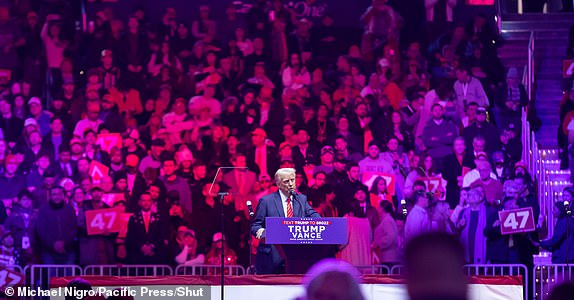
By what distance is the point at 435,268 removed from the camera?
2.43 meters

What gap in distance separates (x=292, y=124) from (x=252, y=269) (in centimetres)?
398

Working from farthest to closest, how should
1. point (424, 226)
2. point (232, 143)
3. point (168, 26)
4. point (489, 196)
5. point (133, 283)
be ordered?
point (168, 26), point (232, 143), point (489, 196), point (424, 226), point (133, 283)

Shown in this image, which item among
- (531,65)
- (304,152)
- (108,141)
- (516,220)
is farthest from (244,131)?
(531,65)

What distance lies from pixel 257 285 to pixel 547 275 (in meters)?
3.98

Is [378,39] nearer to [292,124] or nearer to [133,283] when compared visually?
[292,124]

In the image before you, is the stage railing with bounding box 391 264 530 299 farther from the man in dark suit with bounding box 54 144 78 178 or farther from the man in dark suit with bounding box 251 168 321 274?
the man in dark suit with bounding box 54 144 78 178

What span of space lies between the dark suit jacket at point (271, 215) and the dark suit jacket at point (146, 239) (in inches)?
121

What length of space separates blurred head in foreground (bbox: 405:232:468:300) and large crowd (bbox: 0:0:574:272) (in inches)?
373

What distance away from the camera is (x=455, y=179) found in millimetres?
14219

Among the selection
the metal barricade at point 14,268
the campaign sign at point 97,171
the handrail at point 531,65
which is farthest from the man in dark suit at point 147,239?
the handrail at point 531,65

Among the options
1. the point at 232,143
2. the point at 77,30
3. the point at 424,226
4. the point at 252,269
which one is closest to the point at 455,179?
the point at 424,226

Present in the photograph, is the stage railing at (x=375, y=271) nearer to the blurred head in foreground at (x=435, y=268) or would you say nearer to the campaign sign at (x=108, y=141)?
the campaign sign at (x=108, y=141)

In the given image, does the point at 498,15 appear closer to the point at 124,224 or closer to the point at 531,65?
the point at 531,65

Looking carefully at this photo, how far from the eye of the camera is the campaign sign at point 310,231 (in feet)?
30.8
